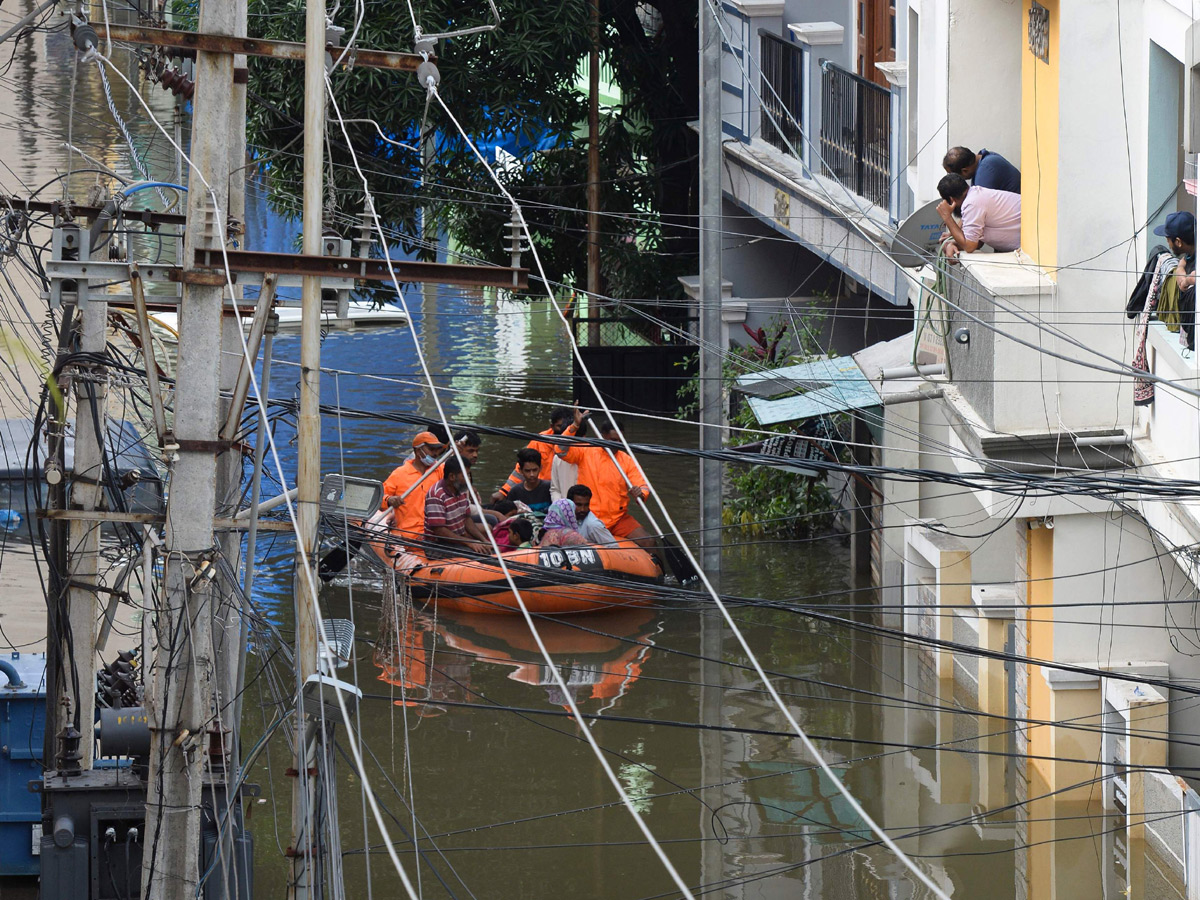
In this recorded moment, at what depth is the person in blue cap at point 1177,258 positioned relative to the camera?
29.1 feet

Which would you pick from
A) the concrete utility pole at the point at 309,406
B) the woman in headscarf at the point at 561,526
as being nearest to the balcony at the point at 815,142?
the woman in headscarf at the point at 561,526

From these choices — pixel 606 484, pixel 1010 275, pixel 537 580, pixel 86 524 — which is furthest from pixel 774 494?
pixel 86 524

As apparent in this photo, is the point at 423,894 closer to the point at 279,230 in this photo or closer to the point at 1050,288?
the point at 1050,288

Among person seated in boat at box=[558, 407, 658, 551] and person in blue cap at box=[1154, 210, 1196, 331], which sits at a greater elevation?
person in blue cap at box=[1154, 210, 1196, 331]

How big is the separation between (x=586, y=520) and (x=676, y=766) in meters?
3.96

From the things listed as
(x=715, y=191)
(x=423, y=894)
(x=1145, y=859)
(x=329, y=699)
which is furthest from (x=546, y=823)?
(x=715, y=191)

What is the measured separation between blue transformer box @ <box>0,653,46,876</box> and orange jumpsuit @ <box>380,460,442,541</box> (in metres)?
5.82

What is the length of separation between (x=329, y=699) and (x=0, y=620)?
9190 mm

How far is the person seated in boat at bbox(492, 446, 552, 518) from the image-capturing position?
640 inches

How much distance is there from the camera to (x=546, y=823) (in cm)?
1098

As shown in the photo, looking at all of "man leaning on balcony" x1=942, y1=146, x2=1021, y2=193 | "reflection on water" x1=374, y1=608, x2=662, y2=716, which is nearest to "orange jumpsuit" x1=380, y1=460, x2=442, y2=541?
"reflection on water" x1=374, y1=608, x2=662, y2=716

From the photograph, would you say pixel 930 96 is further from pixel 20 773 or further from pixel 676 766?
pixel 20 773

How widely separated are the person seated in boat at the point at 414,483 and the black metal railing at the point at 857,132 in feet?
16.3

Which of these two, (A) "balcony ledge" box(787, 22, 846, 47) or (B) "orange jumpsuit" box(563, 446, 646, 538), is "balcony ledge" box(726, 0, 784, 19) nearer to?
(A) "balcony ledge" box(787, 22, 846, 47)
